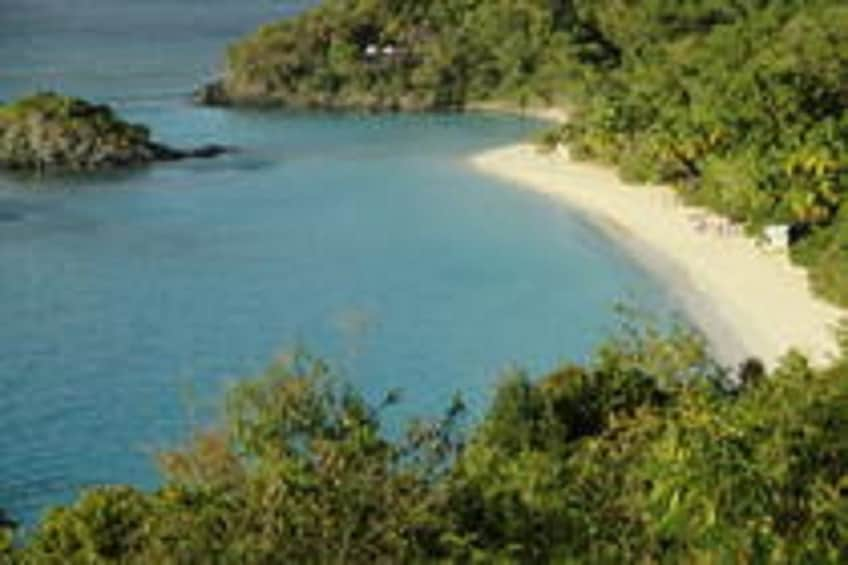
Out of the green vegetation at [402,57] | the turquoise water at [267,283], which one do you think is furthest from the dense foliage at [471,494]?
the green vegetation at [402,57]

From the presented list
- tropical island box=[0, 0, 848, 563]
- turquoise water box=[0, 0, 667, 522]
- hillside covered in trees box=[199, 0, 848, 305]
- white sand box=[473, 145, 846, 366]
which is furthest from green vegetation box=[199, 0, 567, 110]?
tropical island box=[0, 0, 848, 563]

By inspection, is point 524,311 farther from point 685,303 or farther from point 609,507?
point 609,507

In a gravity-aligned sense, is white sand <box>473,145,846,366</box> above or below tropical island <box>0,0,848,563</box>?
below

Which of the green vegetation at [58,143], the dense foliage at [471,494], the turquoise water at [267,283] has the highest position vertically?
the dense foliage at [471,494]

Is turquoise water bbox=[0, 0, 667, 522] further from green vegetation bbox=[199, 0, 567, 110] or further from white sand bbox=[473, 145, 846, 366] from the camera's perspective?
green vegetation bbox=[199, 0, 567, 110]

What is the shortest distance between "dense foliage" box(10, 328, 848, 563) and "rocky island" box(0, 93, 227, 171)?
56068 millimetres

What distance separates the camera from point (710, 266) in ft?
179

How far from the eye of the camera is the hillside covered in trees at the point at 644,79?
5719cm

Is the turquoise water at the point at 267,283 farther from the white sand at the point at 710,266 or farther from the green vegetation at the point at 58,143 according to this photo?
the green vegetation at the point at 58,143

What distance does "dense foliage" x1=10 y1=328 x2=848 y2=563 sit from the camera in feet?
55.1

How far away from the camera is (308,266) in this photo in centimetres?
5897

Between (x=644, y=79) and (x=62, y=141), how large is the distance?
27.9 metres

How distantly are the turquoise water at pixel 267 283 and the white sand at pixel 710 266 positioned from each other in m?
1.35

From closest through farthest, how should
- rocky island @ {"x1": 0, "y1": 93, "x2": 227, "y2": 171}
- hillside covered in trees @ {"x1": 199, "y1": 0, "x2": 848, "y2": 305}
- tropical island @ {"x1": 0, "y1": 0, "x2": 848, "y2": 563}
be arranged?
1. tropical island @ {"x1": 0, "y1": 0, "x2": 848, "y2": 563}
2. hillside covered in trees @ {"x1": 199, "y1": 0, "x2": 848, "y2": 305}
3. rocky island @ {"x1": 0, "y1": 93, "x2": 227, "y2": 171}
